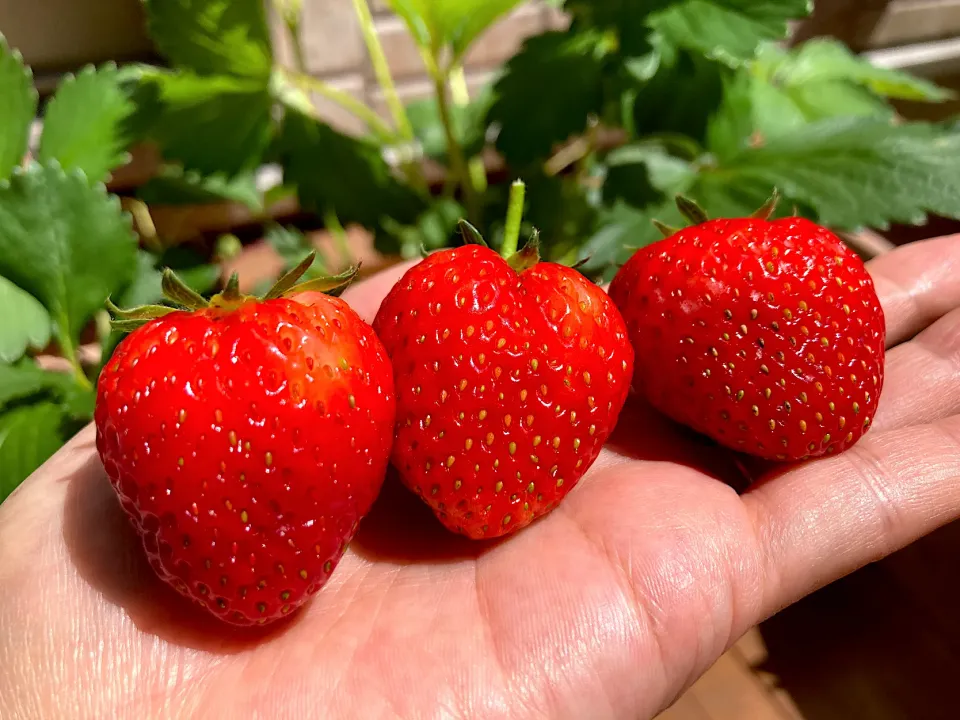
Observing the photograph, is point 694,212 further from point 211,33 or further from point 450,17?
point 211,33

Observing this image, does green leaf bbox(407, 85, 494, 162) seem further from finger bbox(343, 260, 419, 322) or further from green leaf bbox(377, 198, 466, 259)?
finger bbox(343, 260, 419, 322)

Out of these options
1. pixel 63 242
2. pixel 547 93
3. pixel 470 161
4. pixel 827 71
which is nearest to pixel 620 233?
pixel 547 93

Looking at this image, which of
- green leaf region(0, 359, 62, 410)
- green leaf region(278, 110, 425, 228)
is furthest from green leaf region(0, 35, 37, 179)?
green leaf region(278, 110, 425, 228)

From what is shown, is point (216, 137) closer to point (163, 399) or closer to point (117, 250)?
point (117, 250)

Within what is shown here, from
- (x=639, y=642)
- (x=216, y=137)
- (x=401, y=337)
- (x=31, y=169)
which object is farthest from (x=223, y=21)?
(x=639, y=642)

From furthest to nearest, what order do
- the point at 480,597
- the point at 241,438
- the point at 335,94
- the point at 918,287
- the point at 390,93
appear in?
the point at 390,93 < the point at 335,94 < the point at 918,287 < the point at 480,597 < the point at 241,438

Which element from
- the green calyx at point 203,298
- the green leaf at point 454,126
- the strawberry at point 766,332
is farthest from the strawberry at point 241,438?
the green leaf at point 454,126
